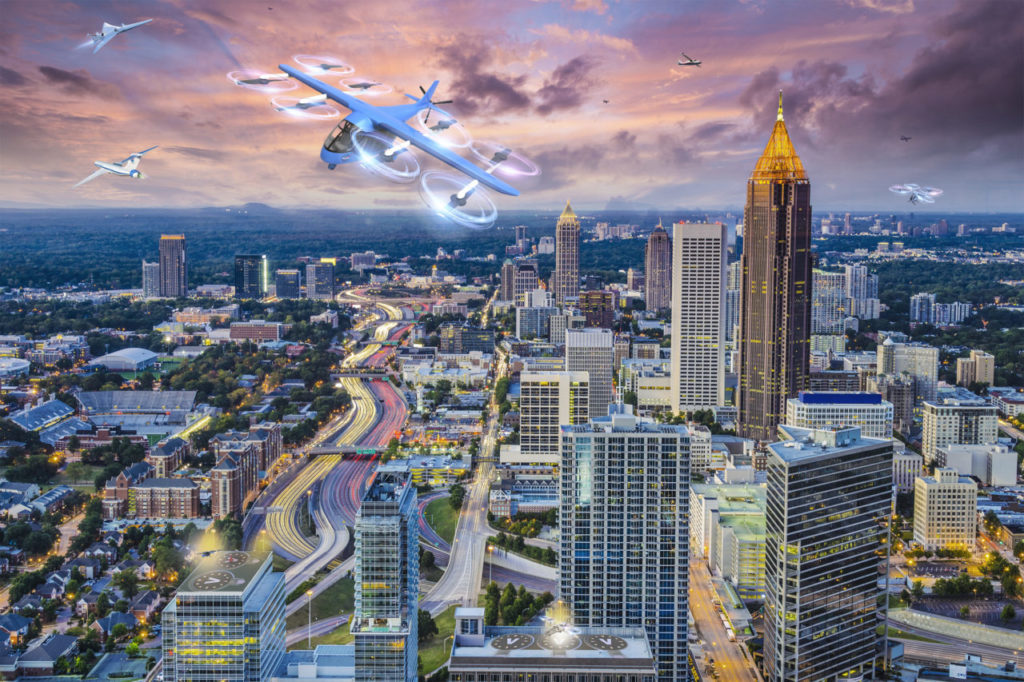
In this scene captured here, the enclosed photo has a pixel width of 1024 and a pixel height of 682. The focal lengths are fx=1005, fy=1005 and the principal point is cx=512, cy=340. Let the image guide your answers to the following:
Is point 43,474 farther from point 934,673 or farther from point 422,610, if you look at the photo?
point 934,673

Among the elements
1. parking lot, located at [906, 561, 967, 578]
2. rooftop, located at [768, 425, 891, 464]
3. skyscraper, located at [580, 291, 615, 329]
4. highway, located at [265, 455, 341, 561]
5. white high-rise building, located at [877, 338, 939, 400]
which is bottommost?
parking lot, located at [906, 561, 967, 578]

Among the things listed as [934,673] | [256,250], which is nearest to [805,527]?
[934,673]

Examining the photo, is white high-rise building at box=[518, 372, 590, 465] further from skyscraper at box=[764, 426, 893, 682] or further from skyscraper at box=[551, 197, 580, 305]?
skyscraper at box=[551, 197, 580, 305]

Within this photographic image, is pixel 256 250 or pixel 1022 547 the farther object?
pixel 256 250

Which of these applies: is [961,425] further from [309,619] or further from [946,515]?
[309,619]

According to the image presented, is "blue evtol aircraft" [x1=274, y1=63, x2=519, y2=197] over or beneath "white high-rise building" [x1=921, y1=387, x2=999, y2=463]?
over

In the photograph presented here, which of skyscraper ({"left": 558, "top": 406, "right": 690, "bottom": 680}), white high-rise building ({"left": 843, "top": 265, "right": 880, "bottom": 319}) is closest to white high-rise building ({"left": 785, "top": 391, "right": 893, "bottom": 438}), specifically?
skyscraper ({"left": 558, "top": 406, "right": 690, "bottom": 680})

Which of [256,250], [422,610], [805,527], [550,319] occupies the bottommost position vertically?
[422,610]
